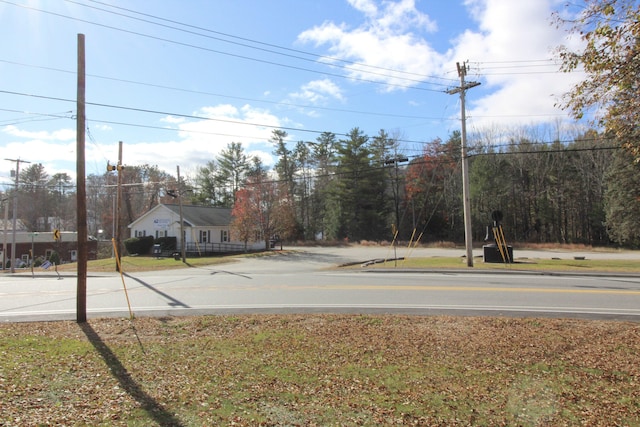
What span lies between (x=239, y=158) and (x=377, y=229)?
2598cm

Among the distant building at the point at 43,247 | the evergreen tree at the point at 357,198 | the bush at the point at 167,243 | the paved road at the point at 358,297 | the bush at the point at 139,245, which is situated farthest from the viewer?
the evergreen tree at the point at 357,198

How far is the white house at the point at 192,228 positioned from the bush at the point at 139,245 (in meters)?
2.63

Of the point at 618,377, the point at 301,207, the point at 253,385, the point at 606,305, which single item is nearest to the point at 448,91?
the point at 606,305

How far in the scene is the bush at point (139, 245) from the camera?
4084cm

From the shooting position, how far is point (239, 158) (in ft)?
221

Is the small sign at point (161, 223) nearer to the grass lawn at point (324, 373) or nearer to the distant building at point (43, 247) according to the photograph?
the distant building at point (43, 247)

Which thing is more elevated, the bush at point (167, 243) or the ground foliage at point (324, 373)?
the bush at point (167, 243)

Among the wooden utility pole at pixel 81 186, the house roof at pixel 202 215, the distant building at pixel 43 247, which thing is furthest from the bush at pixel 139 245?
the wooden utility pole at pixel 81 186

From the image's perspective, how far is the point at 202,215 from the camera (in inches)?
1870

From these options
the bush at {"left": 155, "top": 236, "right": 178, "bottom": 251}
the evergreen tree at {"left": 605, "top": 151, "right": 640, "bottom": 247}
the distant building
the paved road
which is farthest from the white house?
the evergreen tree at {"left": 605, "top": 151, "right": 640, "bottom": 247}

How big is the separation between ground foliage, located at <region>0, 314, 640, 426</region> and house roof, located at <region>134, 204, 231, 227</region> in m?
36.3

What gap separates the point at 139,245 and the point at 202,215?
27.9 feet

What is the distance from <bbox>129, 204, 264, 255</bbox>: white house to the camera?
43.3 metres

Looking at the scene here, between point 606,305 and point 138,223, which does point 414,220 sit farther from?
point 606,305
